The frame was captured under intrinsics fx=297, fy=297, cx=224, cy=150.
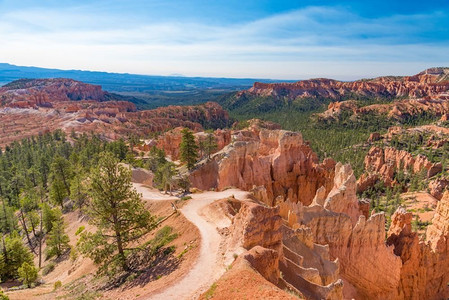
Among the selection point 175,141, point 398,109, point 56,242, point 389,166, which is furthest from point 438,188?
point 398,109

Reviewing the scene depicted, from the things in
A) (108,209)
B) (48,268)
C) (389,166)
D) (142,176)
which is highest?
(108,209)

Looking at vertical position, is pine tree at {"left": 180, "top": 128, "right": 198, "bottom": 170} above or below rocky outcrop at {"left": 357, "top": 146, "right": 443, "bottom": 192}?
above

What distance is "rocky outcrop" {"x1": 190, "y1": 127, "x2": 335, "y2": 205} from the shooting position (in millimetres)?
39938

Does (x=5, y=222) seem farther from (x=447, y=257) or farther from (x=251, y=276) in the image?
(x=447, y=257)

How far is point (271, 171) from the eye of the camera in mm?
42625

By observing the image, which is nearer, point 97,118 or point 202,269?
point 202,269

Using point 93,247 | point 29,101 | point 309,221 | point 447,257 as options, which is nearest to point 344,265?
point 309,221

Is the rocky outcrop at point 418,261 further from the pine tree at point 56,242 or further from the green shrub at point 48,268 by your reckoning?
the pine tree at point 56,242

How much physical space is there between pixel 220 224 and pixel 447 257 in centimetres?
2074

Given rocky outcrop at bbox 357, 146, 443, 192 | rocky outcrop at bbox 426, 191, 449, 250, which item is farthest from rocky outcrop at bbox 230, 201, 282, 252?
rocky outcrop at bbox 357, 146, 443, 192

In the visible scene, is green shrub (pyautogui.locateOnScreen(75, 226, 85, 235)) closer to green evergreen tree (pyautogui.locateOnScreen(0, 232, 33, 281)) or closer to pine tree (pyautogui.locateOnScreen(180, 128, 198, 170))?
green evergreen tree (pyautogui.locateOnScreen(0, 232, 33, 281))

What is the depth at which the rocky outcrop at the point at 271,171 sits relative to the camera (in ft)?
131

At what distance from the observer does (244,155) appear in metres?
41.3

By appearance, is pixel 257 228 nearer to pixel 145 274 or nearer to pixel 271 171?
pixel 145 274
